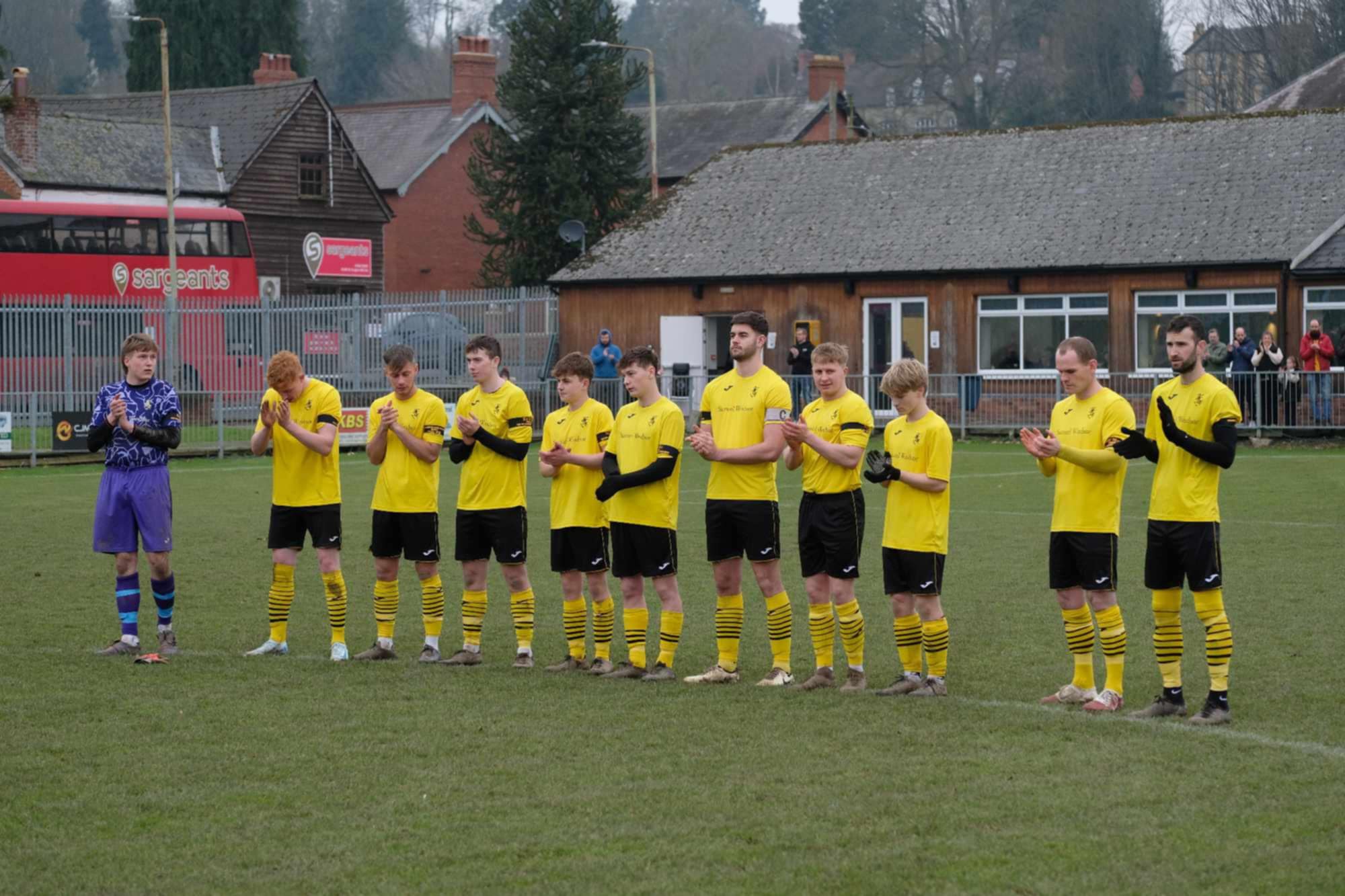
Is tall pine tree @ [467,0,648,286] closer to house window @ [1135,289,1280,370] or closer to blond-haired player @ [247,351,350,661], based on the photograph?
house window @ [1135,289,1280,370]

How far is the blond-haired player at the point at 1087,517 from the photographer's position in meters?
9.21

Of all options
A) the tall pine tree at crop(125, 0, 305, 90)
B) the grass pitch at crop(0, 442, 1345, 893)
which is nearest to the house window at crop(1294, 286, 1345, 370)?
the grass pitch at crop(0, 442, 1345, 893)

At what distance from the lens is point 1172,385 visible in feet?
30.1

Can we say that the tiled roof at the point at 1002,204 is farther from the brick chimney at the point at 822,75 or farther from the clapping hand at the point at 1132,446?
the clapping hand at the point at 1132,446

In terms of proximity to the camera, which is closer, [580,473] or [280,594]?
[580,473]

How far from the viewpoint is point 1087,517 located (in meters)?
9.31

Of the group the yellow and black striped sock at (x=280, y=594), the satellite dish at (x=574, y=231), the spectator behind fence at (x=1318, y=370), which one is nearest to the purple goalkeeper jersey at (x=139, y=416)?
the yellow and black striped sock at (x=280, y=594)

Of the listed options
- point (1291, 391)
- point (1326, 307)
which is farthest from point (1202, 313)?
point (1291, 391)

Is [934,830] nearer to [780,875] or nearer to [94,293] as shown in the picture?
[780,875]

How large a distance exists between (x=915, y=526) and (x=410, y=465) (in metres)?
3.40

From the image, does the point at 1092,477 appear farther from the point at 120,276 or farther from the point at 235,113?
the point at 235,113

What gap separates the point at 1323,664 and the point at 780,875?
17.7 feet

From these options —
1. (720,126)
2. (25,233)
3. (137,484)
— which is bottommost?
(137,484)

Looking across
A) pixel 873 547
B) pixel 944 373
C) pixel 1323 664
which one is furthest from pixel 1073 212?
pixel 1323 664
